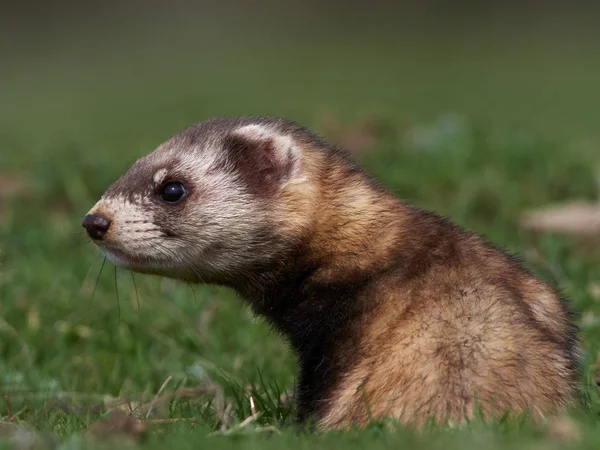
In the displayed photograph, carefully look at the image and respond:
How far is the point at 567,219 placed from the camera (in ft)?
28.2

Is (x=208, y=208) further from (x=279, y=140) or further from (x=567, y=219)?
(x=567, y=219)

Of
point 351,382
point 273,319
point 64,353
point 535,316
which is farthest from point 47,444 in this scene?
point 64,353

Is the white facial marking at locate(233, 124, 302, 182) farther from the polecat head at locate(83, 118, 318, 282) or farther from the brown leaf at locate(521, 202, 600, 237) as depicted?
the brown leaf at locate(521, 202, 600, 237)

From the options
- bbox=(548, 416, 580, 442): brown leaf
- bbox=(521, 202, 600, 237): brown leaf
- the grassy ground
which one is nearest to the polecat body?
the grassy ground

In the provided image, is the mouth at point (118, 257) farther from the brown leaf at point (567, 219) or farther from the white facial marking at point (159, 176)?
the brown leaf at point (567, 219)

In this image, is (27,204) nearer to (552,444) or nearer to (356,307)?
(356,307)

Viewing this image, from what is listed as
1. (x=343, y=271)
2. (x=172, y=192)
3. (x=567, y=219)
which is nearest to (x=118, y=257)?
(x=172, y=192)

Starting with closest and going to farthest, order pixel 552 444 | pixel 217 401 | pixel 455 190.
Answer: pixel 552 444
pixel 217 401
pixel 455 190

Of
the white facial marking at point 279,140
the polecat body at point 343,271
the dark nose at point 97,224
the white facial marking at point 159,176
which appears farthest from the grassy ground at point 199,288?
the white facial marking at point 279,140

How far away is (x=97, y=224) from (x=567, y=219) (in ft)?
13.7

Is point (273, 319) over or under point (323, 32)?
over

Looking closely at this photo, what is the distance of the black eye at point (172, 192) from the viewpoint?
5652mm

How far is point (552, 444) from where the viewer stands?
3.88m

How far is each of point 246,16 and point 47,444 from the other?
32800 millimetres
